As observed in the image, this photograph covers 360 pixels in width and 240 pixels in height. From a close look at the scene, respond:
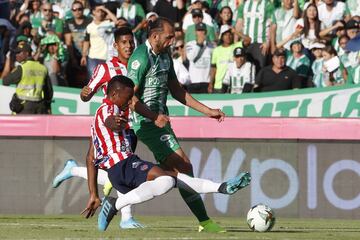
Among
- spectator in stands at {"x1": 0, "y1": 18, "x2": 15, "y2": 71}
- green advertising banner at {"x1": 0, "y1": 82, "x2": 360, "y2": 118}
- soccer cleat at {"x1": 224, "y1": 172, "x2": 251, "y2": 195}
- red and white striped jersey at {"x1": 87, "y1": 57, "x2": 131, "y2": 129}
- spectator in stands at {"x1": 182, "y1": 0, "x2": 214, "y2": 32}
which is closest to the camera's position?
soccer cleat at {"x1": 224, "y1": 172, "x2": 251, "y2": 195}

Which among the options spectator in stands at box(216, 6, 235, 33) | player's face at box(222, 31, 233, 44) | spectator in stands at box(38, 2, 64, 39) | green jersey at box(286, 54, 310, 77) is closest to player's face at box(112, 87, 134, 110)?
green jersey at box(286, 54, 310, 77)

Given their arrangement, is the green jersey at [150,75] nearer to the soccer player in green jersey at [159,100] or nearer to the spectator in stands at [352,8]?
the soccer player in green jersey at [159,100]

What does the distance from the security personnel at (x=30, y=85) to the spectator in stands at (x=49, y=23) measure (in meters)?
2.65

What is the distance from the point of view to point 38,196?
17.5 m

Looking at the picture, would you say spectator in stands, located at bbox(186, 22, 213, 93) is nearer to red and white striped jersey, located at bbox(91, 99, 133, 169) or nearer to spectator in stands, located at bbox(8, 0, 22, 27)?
spectator in stands, located at bbox(8, 0, 22, 27)

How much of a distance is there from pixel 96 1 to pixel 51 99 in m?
4.21

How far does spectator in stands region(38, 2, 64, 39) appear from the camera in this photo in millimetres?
22228

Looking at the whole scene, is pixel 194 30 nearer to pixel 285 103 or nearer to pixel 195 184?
pixel 285 103

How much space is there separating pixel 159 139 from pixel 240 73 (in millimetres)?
8384

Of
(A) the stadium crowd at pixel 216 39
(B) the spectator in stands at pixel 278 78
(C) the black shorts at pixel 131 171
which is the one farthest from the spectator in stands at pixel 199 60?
(C) the black shorts at pixel 131 171

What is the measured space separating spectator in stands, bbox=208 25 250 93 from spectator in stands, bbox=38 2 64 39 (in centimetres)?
306

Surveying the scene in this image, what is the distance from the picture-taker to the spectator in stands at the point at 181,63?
2086cm

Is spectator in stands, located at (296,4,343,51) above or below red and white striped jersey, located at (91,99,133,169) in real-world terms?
above

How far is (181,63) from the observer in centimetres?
2108
